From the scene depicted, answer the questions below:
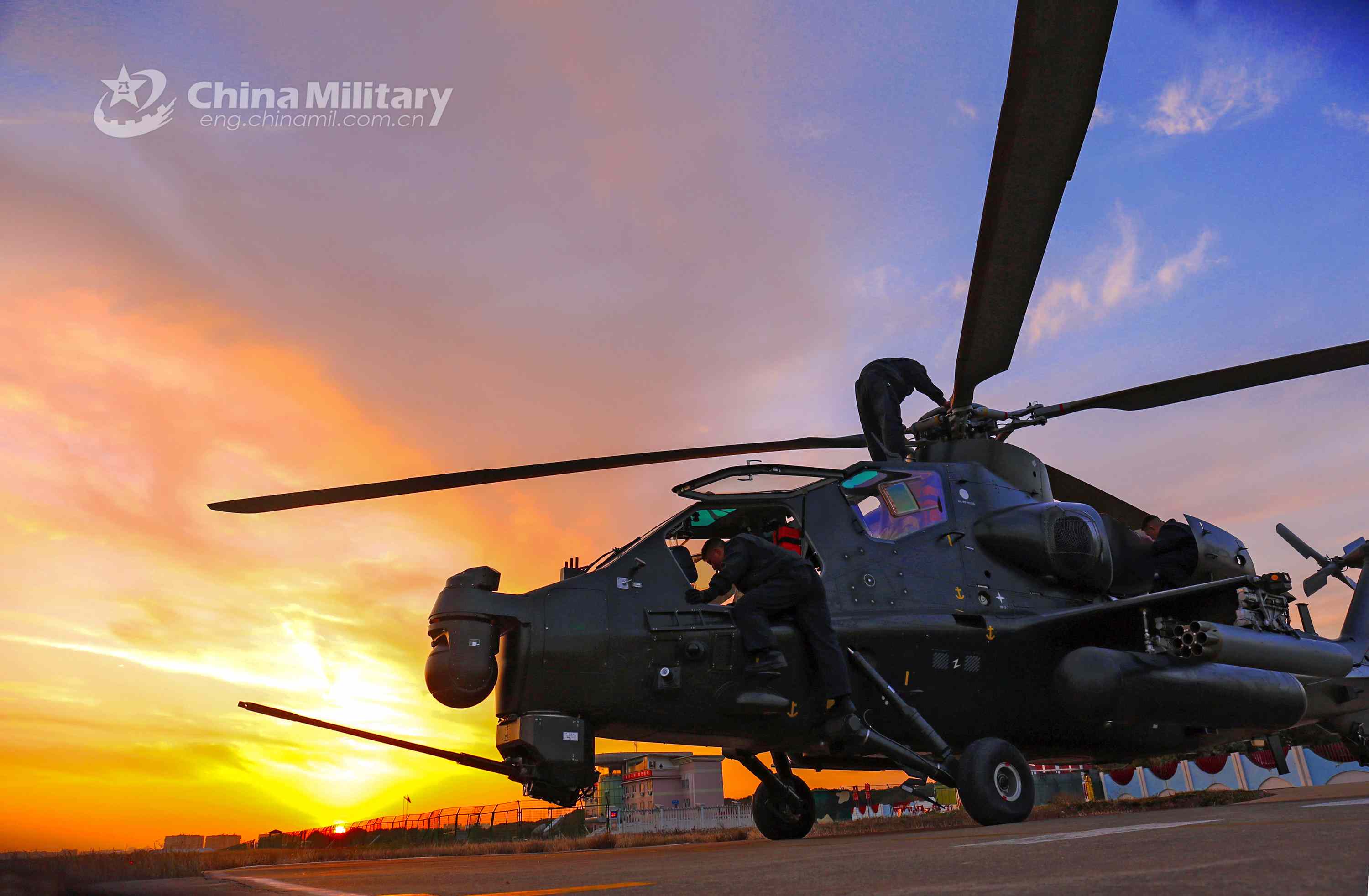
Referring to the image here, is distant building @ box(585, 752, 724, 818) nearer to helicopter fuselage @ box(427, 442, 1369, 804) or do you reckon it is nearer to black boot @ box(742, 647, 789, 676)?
helicopter fuselage @ box(427, 442, 1369, 804)

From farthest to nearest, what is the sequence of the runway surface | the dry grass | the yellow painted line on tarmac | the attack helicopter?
the attack helicopter
the dry grass
the yellow painted line on tarmac
the runway surface

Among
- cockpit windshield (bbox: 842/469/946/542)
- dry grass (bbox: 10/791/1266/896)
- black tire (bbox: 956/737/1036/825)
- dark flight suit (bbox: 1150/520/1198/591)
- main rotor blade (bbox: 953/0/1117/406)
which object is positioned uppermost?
main rotor blade (bbox: 953/0/1117/406)

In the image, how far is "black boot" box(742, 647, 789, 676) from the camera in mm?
6879

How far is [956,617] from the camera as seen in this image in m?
8.36

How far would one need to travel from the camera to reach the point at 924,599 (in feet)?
27.2

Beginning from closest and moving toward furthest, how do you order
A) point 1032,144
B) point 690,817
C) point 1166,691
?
point 1032,144 → point 1166,691 → point 690,817

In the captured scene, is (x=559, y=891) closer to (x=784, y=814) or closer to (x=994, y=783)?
(x=994, y=783)

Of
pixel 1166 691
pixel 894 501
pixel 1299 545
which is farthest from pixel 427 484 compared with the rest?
pixel 1299 545

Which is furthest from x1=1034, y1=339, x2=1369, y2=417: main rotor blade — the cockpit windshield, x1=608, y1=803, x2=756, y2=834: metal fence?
x1=608, y1=803, x2=756, y2=834: metal fence

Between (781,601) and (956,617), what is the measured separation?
2183mm

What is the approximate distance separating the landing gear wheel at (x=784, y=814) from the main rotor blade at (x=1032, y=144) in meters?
4.98

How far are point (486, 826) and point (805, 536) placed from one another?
13169mm

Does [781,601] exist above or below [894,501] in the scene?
below

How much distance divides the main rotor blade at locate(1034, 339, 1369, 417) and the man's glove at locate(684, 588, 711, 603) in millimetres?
5016
